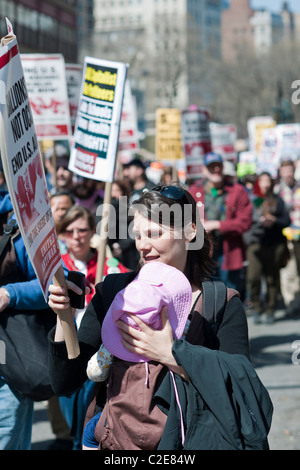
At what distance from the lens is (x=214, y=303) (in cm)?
280

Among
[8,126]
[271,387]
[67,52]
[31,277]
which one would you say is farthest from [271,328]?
[67,52]

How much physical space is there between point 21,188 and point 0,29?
1559 inches

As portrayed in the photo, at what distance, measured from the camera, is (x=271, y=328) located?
33.3ft

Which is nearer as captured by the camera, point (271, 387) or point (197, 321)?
point (197, 321)

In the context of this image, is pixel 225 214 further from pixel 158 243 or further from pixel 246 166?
pixel 246 166

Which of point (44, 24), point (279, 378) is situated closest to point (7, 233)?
point (279, 378)

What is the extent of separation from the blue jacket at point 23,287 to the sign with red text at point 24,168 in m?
0.90

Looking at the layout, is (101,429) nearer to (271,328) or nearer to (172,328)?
(172,328)

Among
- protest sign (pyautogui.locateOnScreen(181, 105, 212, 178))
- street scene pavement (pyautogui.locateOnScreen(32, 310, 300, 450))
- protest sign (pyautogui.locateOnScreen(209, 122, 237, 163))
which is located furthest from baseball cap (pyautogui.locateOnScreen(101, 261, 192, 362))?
protest sign (pyautogui.locateOnScreen(209, 122, 237, 163))

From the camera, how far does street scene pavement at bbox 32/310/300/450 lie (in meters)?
5.86

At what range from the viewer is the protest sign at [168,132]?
1311cm

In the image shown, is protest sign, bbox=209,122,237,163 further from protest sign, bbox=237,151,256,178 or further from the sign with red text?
the sign with red text

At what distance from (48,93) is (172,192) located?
5.52m

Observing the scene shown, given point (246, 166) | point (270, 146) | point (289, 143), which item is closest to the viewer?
point (289, 143)
